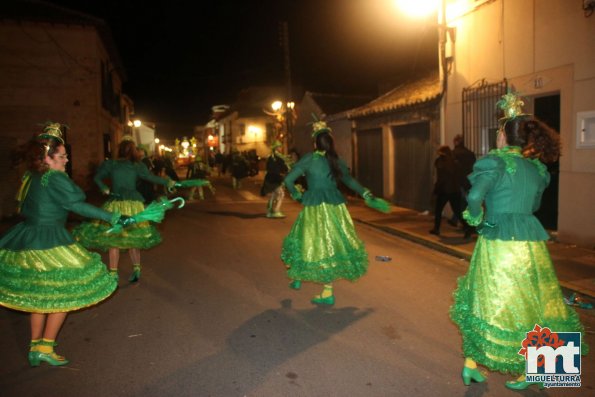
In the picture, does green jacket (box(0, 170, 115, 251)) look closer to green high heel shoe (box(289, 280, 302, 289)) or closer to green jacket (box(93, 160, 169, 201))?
green jacket (box(93, 160, 169, 201))

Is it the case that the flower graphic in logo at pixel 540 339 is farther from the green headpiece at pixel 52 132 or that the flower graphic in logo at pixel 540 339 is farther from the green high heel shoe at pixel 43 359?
the green headpiece at pixel 52 132

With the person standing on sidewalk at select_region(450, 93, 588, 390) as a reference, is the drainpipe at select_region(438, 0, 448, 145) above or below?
above

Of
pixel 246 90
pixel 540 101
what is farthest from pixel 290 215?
pixel 246 90

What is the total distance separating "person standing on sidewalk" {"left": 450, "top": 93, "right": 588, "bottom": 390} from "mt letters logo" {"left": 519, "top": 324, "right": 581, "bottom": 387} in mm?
53

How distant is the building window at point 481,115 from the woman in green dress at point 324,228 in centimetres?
599

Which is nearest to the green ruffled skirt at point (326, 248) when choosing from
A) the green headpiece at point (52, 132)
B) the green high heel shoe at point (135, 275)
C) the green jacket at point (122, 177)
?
the green jacket at point (122, 177)

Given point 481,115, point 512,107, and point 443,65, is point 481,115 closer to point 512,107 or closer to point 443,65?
point 443,65

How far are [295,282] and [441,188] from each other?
4.69 metres

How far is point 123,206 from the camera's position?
6633 millimetres

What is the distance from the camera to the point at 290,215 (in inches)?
548

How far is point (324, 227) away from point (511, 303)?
8.38 ft

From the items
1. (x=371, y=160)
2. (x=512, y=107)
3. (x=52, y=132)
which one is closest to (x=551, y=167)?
(x=512, y=107)

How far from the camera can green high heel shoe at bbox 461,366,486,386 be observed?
376 centimetres

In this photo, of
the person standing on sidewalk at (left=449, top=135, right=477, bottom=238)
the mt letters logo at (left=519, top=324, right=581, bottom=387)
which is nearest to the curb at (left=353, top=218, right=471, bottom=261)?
the person standing on sidewalk at (left=449, top=135, right=477, bottom=238)
